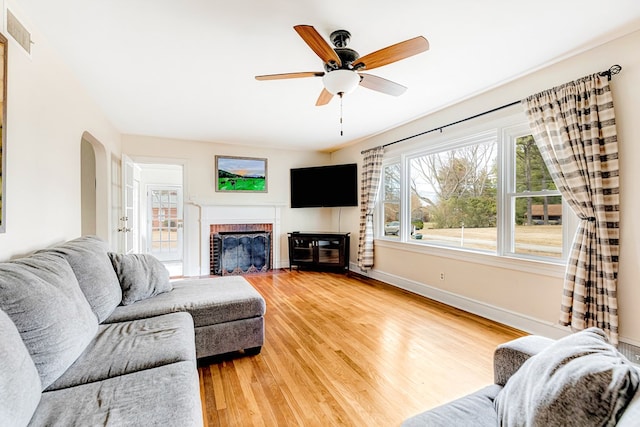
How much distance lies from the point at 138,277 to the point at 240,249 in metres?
3.18

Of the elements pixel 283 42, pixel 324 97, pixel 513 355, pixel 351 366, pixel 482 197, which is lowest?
pixel 351 366

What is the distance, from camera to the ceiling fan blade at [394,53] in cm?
179

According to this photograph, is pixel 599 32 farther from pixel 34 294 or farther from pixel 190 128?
pixel 190 128

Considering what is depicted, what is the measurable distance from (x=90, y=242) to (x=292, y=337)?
182cm

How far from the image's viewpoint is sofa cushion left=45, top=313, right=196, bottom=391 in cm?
127

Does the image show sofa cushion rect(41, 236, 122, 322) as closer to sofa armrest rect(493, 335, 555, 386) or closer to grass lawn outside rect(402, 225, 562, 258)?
sofa armrest rect(493, 335, 555, 386)

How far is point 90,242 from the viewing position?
7.29ft

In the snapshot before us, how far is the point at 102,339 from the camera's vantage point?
158 centimetres

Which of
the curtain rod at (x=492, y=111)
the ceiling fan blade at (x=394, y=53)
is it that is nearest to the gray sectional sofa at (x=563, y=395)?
the ceiling fan blade at (x=394, y=53)

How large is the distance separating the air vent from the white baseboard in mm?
4361

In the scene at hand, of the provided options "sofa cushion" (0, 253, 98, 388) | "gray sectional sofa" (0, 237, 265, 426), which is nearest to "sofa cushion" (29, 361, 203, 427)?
"gray sectional sofa" (0, 237, 265, 426)

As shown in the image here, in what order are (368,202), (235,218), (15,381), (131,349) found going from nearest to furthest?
(15,381)
(131,349)
(368,202)
(235,218)

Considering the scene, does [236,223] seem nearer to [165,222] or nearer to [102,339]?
[165,222]

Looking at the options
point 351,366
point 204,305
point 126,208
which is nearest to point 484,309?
point 351,366
